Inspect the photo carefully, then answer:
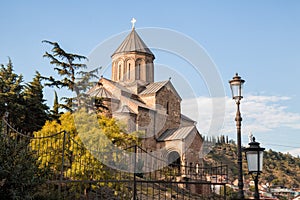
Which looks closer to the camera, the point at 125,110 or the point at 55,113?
the point at 55,113

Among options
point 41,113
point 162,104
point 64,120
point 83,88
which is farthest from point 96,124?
point 162,104

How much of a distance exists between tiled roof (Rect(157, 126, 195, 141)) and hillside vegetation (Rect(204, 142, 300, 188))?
15.1 m

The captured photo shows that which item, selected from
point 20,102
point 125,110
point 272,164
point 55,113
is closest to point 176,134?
point 125,110

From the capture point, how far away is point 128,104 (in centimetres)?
2433

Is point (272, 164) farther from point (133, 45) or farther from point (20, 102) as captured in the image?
point (20, 102)

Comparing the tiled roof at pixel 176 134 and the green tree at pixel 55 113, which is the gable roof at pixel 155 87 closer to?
the tiled roof at pixel 176 134

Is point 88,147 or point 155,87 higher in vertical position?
point 155,87

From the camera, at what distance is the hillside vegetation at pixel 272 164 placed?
41.2 meters

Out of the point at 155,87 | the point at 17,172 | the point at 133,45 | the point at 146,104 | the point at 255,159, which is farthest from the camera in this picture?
the point at 133,45

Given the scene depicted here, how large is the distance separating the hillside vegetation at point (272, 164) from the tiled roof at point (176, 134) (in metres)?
15.1

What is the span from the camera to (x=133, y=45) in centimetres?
2952

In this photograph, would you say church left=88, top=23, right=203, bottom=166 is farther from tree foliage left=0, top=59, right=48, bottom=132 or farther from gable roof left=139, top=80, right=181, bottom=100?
tree foliage left=0, top=59, right=48, bottom=132

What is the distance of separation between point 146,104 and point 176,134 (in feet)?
12.2

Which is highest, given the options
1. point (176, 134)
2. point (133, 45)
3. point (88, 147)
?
point (133, 45)
